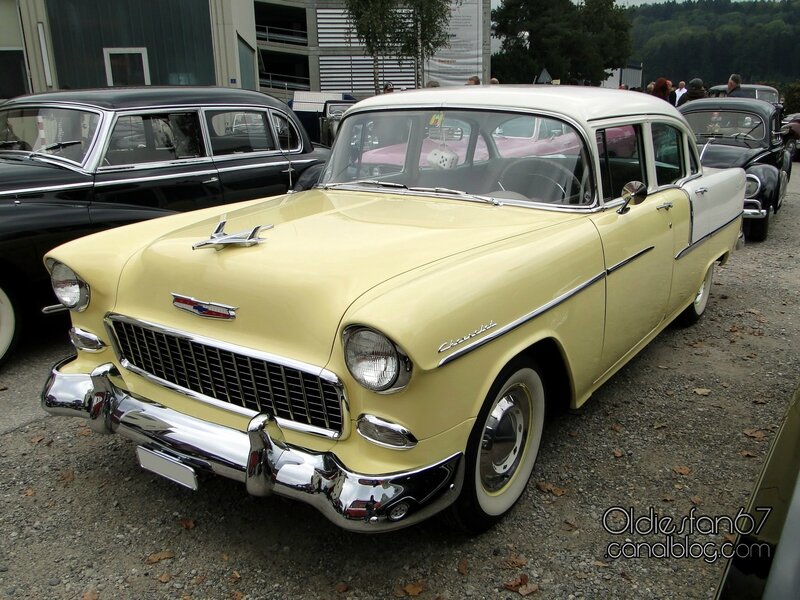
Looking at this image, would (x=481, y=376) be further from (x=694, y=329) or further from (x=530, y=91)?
(x=694, y=329)

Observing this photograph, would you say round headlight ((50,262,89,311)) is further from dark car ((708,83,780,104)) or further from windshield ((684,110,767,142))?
dark car ((708,83,780,104))

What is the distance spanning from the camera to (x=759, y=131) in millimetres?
8500

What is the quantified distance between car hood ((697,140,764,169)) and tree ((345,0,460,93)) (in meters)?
16.6

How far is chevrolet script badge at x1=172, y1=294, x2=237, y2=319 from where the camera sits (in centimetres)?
233

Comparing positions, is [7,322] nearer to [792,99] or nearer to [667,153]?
[667,153]

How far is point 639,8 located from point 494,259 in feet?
359

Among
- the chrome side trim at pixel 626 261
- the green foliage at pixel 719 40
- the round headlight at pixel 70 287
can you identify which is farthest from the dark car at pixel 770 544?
the green foliage at pixel 719 40

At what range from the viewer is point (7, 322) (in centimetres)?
417

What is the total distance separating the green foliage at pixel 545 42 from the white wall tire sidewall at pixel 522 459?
51.2m

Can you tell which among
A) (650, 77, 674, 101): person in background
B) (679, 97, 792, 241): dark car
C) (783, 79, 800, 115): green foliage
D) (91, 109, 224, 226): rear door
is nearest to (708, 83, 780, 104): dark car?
(650, 77, 674, 101): person in background

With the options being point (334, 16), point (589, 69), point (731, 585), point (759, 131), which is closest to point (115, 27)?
point (759, 131)

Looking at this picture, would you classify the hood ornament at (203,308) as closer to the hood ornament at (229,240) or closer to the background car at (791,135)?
the hood ornament at (229,240)

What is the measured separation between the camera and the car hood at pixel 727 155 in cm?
793

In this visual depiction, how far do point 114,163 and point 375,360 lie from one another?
3.80 metres
